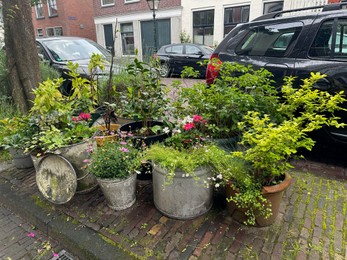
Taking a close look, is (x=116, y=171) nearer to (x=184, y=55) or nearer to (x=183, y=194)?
(x=183, y=194)

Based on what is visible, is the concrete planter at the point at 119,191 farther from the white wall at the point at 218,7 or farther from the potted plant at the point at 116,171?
the white wall at the point at 218,7

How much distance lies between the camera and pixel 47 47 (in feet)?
19.5

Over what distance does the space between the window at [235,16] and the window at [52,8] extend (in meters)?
14.9

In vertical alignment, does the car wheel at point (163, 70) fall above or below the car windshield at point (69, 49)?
below

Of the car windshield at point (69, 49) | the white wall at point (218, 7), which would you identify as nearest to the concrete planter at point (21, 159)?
the car windshield at point (69, 49)

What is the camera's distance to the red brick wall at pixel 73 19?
2036 cm

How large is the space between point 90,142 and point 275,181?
6.10ft

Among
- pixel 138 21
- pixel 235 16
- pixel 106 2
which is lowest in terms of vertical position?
pixel 235 16

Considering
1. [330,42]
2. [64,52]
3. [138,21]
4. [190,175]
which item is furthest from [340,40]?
[138,21]

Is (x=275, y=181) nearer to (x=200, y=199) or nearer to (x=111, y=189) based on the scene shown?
(x=200, y=199)

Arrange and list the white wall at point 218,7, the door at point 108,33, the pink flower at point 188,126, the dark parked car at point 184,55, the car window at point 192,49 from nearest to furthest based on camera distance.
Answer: the pink flower at point 188,126 < the dark parked car at point 184,55 < the car window at point 192,49 < the white wall at point 218,7 < the door at point 108,33

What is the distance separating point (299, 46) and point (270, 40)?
443 millimetres

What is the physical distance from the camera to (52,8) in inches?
832

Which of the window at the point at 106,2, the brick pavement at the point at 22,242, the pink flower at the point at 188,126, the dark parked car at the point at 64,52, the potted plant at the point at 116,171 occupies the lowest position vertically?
the brick pavement at the point at 22,242
